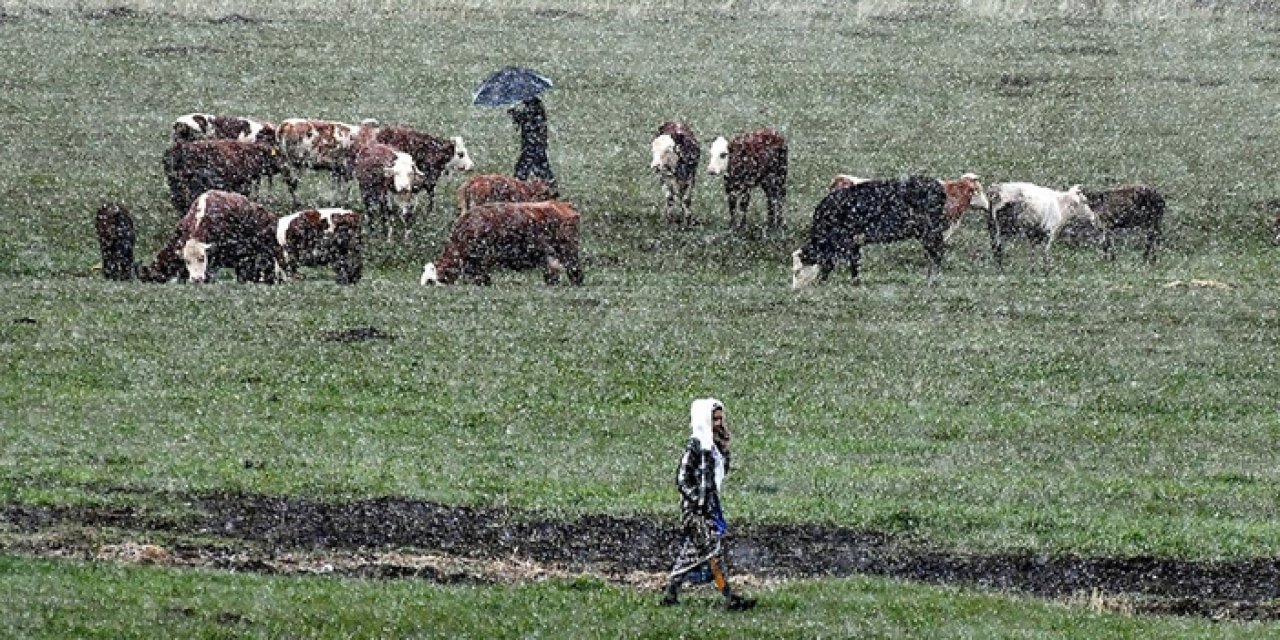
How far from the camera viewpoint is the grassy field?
21.3 metres

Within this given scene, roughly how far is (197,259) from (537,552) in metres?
15.9

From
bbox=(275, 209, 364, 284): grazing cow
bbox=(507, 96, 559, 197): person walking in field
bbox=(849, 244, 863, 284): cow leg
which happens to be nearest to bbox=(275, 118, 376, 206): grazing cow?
bbox=(507, 96, 559, 197): person walking in field

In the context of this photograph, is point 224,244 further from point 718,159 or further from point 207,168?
point 718,159

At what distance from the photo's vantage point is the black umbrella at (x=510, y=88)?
138ft

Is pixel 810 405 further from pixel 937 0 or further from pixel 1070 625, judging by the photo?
pixel 937 0

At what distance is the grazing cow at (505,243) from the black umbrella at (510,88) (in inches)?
286

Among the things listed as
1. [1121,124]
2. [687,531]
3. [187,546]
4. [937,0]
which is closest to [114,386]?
[187,546]

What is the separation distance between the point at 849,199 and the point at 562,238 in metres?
5.41

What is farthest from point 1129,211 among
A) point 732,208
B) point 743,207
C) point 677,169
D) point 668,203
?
point 668,203

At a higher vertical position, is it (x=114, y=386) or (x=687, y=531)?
(x=687, y=531)

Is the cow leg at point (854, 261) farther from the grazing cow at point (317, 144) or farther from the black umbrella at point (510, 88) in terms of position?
the grazing cow at point (317, 144)

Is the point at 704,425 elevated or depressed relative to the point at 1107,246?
elevated

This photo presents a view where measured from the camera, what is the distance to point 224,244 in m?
34.9

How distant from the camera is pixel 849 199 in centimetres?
3700
